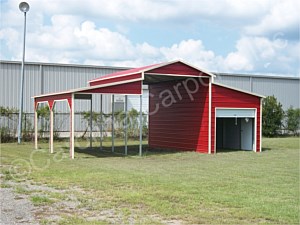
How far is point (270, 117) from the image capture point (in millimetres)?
35781

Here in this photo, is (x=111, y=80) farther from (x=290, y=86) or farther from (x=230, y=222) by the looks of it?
(x=290, y=86)

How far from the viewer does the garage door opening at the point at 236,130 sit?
21.6m

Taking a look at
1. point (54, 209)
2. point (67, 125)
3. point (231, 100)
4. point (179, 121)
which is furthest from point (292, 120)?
point (54, 209)

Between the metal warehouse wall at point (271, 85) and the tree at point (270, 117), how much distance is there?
14.4 feet

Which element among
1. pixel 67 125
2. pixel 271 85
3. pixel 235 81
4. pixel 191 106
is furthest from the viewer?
pixel 271 85

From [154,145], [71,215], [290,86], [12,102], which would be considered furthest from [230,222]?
[290,86]

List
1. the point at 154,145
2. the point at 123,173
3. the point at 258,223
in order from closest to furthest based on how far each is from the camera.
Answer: the point at 258,223 → the point at 123,173 → the point at 154,145

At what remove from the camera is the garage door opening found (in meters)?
21.6

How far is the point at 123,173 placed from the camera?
1325cm

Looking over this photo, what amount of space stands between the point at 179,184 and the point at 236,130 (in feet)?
42.6

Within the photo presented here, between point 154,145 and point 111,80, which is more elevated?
point 111,80

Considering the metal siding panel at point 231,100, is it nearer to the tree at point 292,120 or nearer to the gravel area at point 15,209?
the gravel area at point 15,209

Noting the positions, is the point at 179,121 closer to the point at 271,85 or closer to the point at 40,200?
the point at 40,200

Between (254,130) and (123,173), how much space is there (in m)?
10.4
